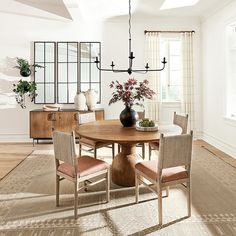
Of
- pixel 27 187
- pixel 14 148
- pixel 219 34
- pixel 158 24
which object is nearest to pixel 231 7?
pixel 219 34

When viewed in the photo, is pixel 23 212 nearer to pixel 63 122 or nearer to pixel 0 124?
pixel 63 122

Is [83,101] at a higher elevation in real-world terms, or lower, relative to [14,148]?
higher

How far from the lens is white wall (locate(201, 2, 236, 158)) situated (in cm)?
511

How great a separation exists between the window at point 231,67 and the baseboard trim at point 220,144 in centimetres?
55

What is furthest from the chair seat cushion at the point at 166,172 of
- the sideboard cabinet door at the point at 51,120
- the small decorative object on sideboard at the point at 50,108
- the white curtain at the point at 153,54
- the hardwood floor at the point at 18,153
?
the white curtain at the point at 153,54

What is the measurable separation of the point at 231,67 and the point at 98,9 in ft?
9.23

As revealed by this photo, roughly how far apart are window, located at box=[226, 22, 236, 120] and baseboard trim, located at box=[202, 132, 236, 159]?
55 cm

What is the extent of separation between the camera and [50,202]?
3.06 m

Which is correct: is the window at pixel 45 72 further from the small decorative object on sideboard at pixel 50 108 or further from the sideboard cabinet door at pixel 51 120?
the sideboard cabinet door at pixel 51 120

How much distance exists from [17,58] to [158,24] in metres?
3.27

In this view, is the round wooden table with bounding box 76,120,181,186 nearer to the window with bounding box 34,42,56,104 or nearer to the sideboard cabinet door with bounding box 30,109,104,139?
the sideboard cabinet door with bounding box 30,109,104,139

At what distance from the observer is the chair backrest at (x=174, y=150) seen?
2.46m

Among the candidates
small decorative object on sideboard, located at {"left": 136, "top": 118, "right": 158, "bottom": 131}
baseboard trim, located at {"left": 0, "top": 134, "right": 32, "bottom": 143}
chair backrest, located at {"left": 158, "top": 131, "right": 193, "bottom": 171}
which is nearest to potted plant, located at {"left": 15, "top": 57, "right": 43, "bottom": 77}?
baseboard trim, located at {"left": 0, "top": 134, "right": 32, "bottom": 143}

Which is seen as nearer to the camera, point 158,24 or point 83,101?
point 83,101
